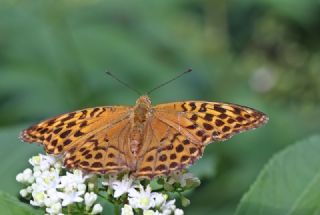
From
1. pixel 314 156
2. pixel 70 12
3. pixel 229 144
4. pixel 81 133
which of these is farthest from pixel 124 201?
pixel 70 12

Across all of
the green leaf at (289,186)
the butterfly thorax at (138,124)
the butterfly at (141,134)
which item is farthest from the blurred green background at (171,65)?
the butterfly at (141,134)

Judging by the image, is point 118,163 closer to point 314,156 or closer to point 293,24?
point 314,156

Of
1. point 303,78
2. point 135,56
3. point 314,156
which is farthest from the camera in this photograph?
point 135,56

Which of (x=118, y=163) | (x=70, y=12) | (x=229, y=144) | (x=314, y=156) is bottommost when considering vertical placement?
(x=229, y=144)

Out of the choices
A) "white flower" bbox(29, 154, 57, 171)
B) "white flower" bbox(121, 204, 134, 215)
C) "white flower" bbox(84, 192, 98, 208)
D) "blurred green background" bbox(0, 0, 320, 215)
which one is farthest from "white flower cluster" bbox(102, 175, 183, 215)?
"blurred green background" bbox(0, 0, 320, 215)

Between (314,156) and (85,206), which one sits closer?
(85,206)

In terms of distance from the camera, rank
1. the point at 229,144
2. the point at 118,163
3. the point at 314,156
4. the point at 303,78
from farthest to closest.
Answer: the point at 303,78
the point at 229,144
the point at 314,156
the point at 118,163

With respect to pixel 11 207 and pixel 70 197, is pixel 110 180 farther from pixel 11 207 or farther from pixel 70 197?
pixel 11 207
